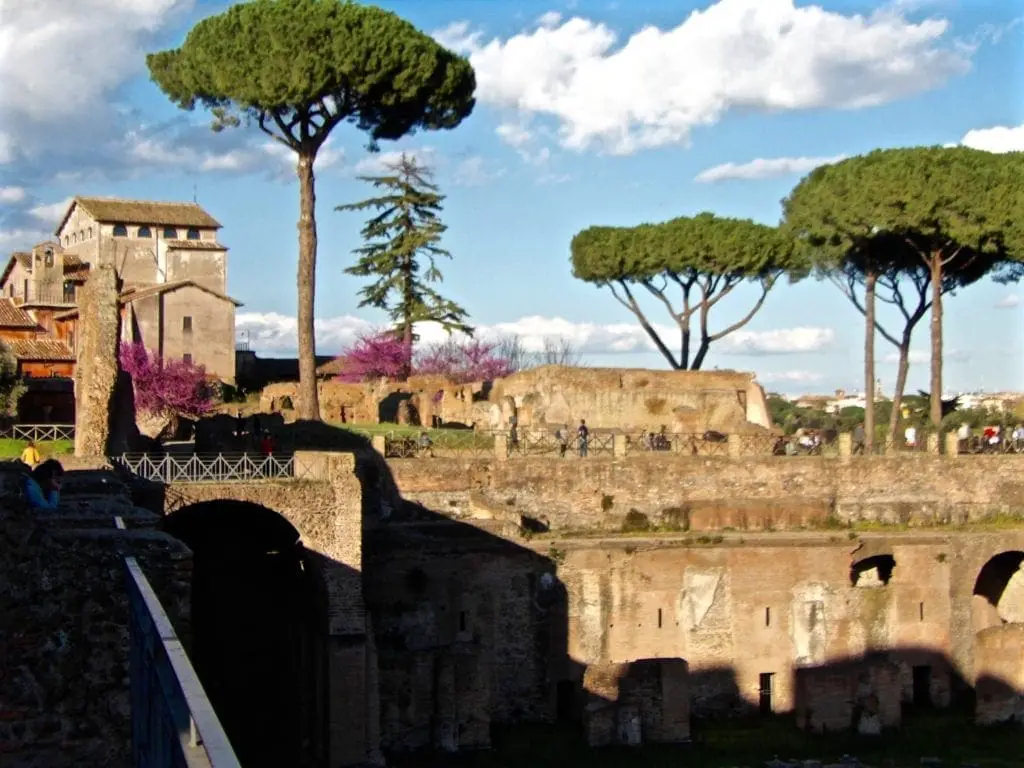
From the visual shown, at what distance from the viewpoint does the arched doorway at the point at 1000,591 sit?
21.5 meters

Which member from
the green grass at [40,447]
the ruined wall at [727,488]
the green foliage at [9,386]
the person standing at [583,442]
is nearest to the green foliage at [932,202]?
the ruined wall at [727,488]

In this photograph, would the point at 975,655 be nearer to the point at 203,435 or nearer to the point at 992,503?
the point at 992,503

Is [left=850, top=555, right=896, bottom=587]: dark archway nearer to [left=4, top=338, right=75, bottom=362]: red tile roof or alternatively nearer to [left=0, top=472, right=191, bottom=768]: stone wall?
[left=0, top=472, right=191, bottom=768]: stone wall

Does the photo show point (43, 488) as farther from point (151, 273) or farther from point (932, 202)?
point (151, 273)

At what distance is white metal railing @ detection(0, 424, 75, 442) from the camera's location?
→ 71.1ft

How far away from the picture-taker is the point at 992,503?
23906 millimetres

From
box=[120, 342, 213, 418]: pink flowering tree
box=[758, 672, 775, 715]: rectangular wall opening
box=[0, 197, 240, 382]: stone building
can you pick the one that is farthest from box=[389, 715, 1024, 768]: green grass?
box=[0, 197, 240, 382]: stone building

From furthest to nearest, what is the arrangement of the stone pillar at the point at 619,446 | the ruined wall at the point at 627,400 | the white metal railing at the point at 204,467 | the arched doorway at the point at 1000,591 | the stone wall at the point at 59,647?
the ruined wall at the point at 627,400 → the stone pillar at the point at 619,446 → the arched doorway at the point at 1000,591 → the white metal railing at the point at 204,467 → the stone wall at the point at 59,647

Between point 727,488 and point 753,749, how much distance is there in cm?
594

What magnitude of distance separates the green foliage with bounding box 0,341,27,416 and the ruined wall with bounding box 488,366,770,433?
29.8ft

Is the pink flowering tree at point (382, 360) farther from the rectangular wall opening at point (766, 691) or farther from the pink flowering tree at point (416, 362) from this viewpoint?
the rectangular wall opening at point (766, 691)

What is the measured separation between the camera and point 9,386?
25812mm

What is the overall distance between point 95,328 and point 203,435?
6531mm

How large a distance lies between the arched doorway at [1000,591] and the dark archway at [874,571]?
4.58 ft
